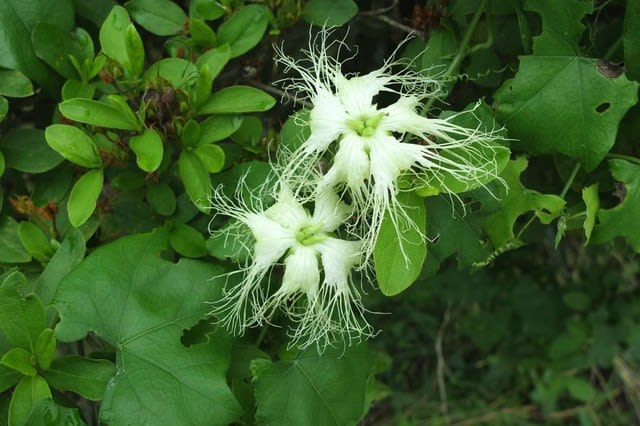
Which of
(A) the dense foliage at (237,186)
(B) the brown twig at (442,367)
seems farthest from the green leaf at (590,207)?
(B) the brown twig at (442,367)

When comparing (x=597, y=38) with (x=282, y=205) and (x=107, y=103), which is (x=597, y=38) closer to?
(x=282, y=205)

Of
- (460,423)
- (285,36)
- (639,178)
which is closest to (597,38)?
(639,178)

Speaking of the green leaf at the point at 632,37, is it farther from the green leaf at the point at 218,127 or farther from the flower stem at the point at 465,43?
the green leaf at the point at 218,127

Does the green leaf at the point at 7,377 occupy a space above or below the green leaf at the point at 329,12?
below

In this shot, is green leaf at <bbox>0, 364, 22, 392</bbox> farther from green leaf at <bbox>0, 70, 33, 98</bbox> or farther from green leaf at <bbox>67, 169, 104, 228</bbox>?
green leaf at <bbox>0, 70, 33, 98</bbox>

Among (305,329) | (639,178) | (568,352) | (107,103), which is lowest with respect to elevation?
(568,352)

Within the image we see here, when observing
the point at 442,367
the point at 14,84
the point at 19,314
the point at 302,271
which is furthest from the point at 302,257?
the point at 442,367
